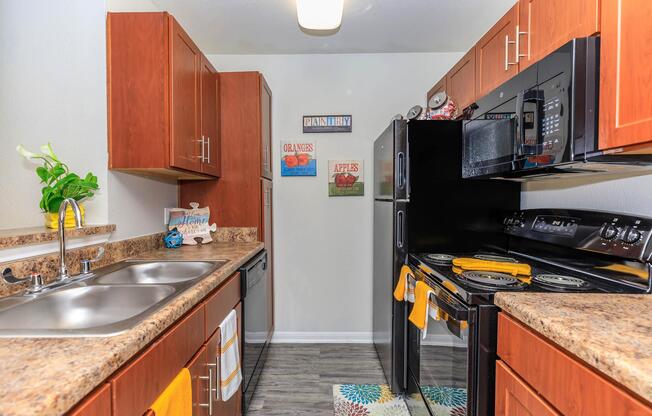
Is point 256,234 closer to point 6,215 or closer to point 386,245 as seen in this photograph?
point 386,245

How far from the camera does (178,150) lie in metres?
1.74

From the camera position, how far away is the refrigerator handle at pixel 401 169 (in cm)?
191

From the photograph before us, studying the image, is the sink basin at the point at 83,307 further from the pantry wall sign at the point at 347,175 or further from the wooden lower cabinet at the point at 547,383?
the pantry wall sign at the point at 347,175

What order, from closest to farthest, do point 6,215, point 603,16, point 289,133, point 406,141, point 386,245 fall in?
point 603,16, point 6,215, point 406,141, point 386,245, point 289,133

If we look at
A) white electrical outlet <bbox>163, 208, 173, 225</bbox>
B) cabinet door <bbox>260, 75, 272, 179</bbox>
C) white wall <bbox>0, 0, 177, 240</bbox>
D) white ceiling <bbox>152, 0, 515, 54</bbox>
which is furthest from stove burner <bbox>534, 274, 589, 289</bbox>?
white electrical outlet <bbox>163, 208, 173, 225</bbox>

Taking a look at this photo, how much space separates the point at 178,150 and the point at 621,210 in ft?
6.75

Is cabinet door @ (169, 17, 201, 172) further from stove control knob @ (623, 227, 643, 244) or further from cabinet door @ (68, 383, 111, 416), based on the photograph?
stove control knob @ (623, 227, 643, 244)

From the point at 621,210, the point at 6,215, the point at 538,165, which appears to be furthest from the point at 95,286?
the point at 621,210

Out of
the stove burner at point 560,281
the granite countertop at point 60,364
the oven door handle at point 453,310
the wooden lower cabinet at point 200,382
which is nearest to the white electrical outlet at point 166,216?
the wooden lower cabinet at point 200,382

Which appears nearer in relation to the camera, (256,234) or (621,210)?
(621,210)

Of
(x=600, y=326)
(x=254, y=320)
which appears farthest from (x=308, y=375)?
(x=600, y=326)

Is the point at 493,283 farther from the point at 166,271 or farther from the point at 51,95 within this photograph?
the point at 51,95

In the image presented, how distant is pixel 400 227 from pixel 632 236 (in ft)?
3.29

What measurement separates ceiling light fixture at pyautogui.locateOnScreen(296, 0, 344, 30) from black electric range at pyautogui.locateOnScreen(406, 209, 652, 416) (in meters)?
1.47
